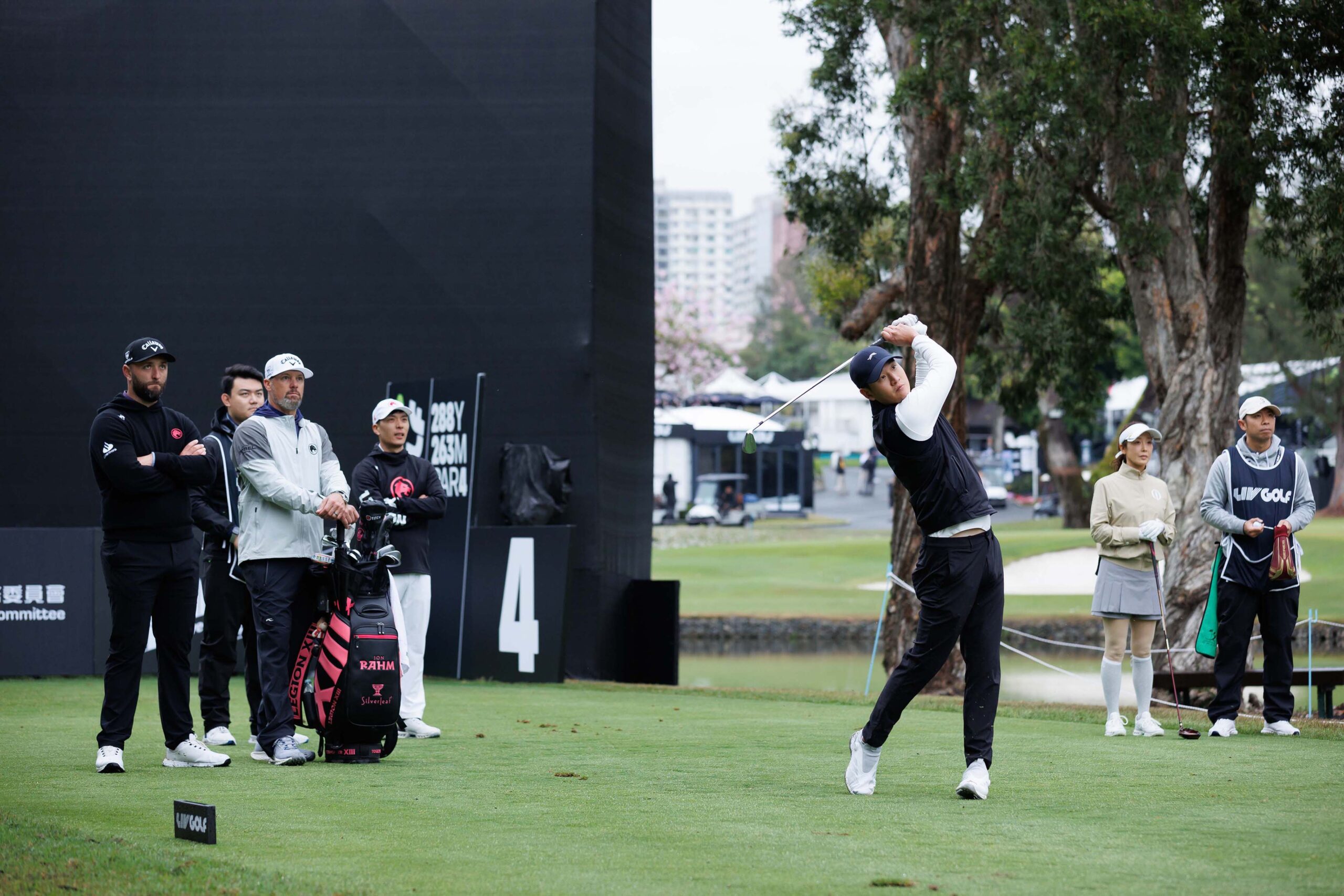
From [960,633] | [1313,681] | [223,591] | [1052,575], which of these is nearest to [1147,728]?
[1313,681]

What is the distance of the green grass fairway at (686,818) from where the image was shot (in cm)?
409

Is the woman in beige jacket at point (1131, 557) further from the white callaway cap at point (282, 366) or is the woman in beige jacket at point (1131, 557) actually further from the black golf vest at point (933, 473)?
the white callaway cap at point (282, 366)

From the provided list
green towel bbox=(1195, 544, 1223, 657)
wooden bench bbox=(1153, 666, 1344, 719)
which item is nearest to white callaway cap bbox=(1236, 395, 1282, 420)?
green towel bbox=(1195, 544, 1223, 657)

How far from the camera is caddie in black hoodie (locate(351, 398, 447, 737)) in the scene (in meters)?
8.25

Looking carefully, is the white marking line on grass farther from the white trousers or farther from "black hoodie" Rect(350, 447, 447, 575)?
"black hoodie" Rect(350, 447, 447, 575)

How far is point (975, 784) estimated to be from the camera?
549cm

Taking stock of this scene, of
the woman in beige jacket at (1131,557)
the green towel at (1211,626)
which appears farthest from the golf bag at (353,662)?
the green towel at (1211,626)

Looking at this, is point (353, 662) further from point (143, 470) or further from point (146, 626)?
point (143, 470)

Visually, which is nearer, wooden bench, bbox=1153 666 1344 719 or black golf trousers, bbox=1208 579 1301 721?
black golf trousers, bbox=1208 579 1301 721

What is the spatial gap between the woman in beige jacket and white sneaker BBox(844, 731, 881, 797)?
3264 millimetres

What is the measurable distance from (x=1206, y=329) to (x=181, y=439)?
1120 centimetres

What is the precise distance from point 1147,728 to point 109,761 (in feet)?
17.3

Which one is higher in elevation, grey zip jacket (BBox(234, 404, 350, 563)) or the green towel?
grey zip jacket (BBox(234, 404, 350, 563))

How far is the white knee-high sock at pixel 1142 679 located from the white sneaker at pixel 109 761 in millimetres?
5267
